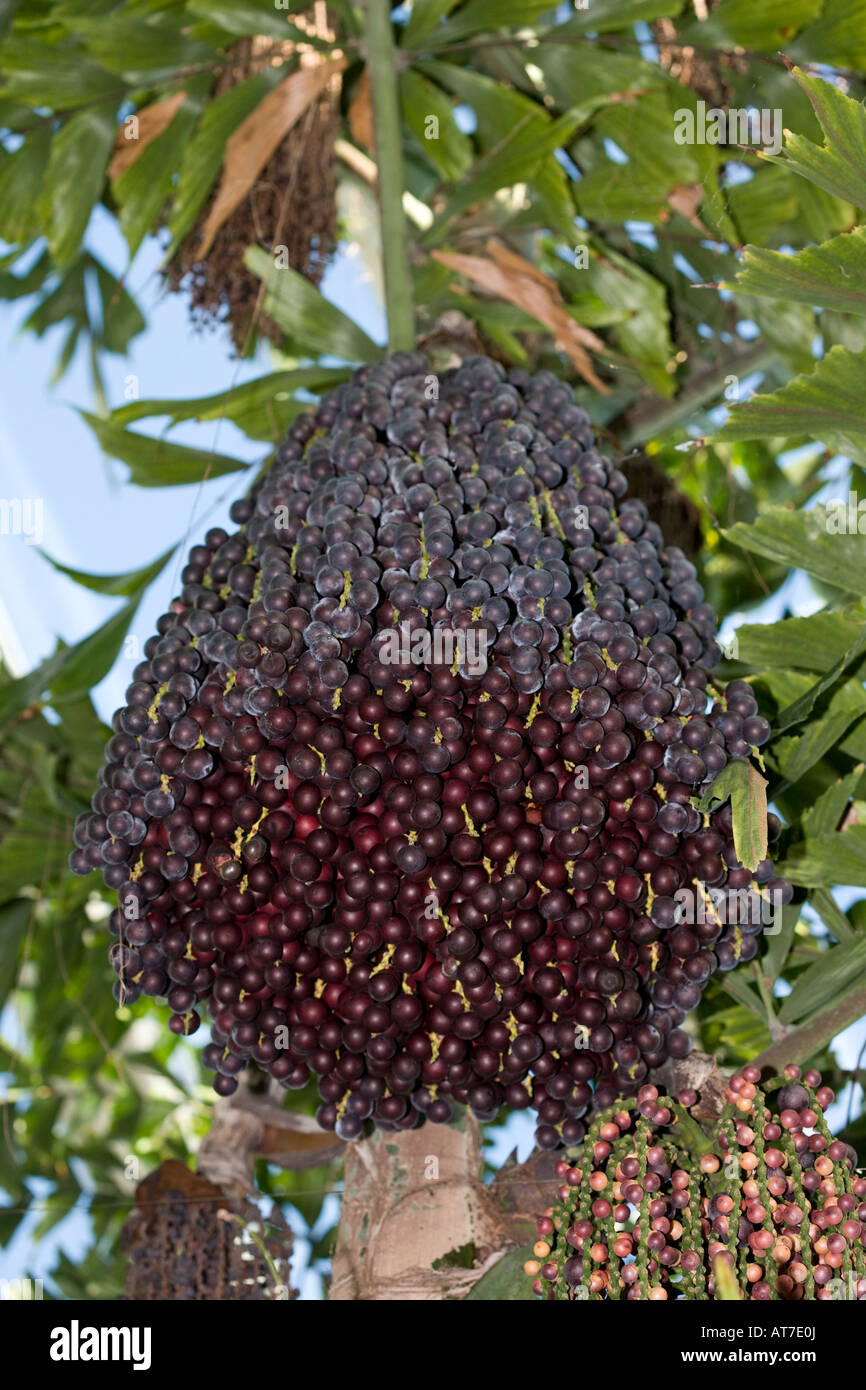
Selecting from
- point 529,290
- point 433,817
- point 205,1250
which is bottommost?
point 205,1250

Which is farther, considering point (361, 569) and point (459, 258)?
point (459, 258)

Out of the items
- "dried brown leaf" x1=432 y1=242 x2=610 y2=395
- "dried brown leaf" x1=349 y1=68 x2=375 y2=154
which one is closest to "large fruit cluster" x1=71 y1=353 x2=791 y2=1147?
"dried brown leaf" x1=432 y1=242 x2=610 y2=395

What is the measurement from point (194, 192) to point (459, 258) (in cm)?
27

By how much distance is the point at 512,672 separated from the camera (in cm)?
82

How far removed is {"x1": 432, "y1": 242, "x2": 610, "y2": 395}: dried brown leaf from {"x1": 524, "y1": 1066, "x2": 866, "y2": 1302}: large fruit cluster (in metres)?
0.67

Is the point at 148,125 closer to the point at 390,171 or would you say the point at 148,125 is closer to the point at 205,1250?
the point at 390,171

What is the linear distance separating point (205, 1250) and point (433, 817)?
2.10 ft

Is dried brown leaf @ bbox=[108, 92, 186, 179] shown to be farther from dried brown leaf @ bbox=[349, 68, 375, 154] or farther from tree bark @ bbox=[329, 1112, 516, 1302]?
tree bark @ bbox=[329, 1112, 516, 1302]

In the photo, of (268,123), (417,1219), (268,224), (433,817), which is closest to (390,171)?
(268,123)

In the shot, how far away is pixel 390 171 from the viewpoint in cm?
123

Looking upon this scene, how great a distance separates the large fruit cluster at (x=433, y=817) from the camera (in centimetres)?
80

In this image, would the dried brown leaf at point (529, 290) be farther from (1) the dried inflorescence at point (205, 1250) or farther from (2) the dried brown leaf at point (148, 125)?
(1) the dried inflorescence at point (205, 1250)

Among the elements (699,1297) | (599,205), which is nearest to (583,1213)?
(699,1297)

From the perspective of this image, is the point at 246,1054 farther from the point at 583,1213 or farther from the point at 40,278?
the point at 40,278
